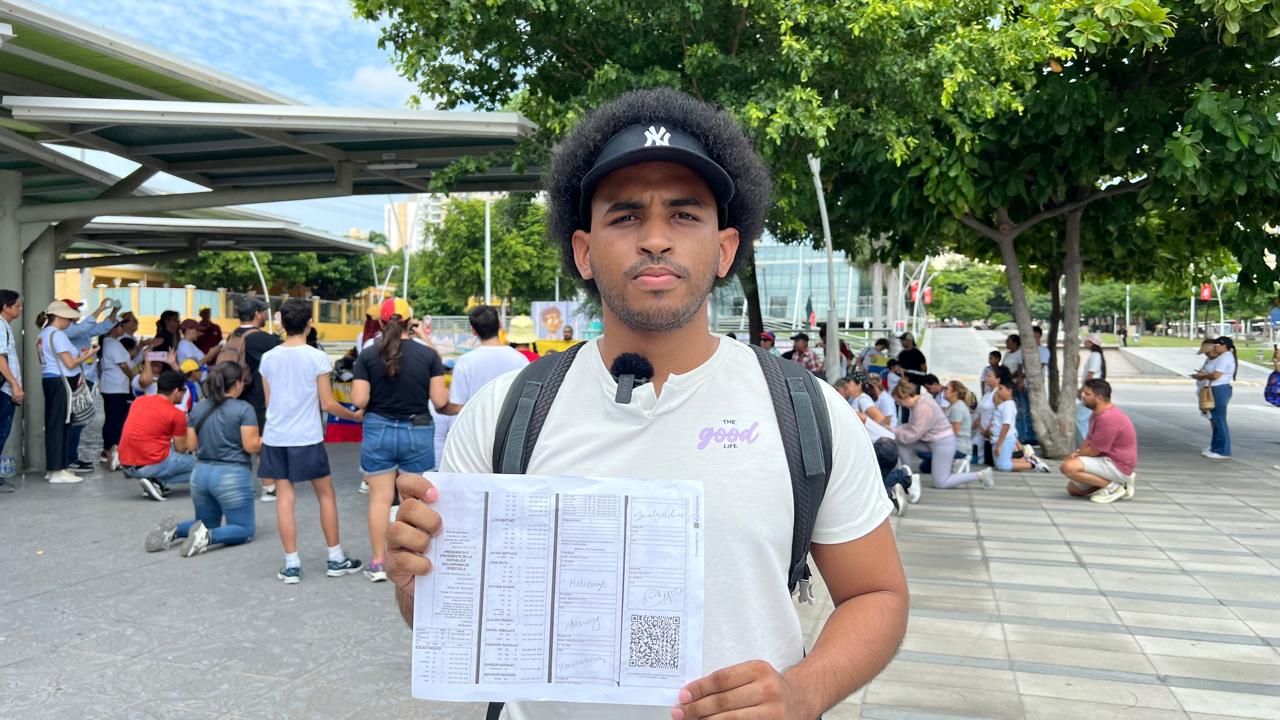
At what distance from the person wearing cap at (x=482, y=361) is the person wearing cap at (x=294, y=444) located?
705 millimetres

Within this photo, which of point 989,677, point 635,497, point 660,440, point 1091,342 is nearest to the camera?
point 635,497

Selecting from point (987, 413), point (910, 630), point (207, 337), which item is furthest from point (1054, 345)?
point (207, 337)

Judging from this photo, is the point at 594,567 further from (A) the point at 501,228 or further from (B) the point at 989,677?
(A) the point at 501,228

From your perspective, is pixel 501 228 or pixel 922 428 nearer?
pixel 922 428

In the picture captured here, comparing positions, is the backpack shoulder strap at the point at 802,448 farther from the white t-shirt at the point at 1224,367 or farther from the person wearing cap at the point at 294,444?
the white t-shirt at the point at 1224,367

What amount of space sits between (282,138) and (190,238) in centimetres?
992

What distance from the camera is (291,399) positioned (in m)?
5.98

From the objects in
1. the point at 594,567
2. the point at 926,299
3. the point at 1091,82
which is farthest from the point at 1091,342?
the point at 926,299

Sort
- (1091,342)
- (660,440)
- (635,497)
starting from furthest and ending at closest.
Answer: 1. (1091,342)
2. (660,440)
3. (635,497)

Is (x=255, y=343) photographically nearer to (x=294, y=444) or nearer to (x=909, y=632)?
(x=294, y=444)

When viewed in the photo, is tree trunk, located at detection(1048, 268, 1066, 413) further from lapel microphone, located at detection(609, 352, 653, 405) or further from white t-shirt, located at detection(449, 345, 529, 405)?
lapel microphone, located at detection(609, 352, 653, 405)

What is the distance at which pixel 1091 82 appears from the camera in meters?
10.3

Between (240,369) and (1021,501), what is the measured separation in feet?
25.9
